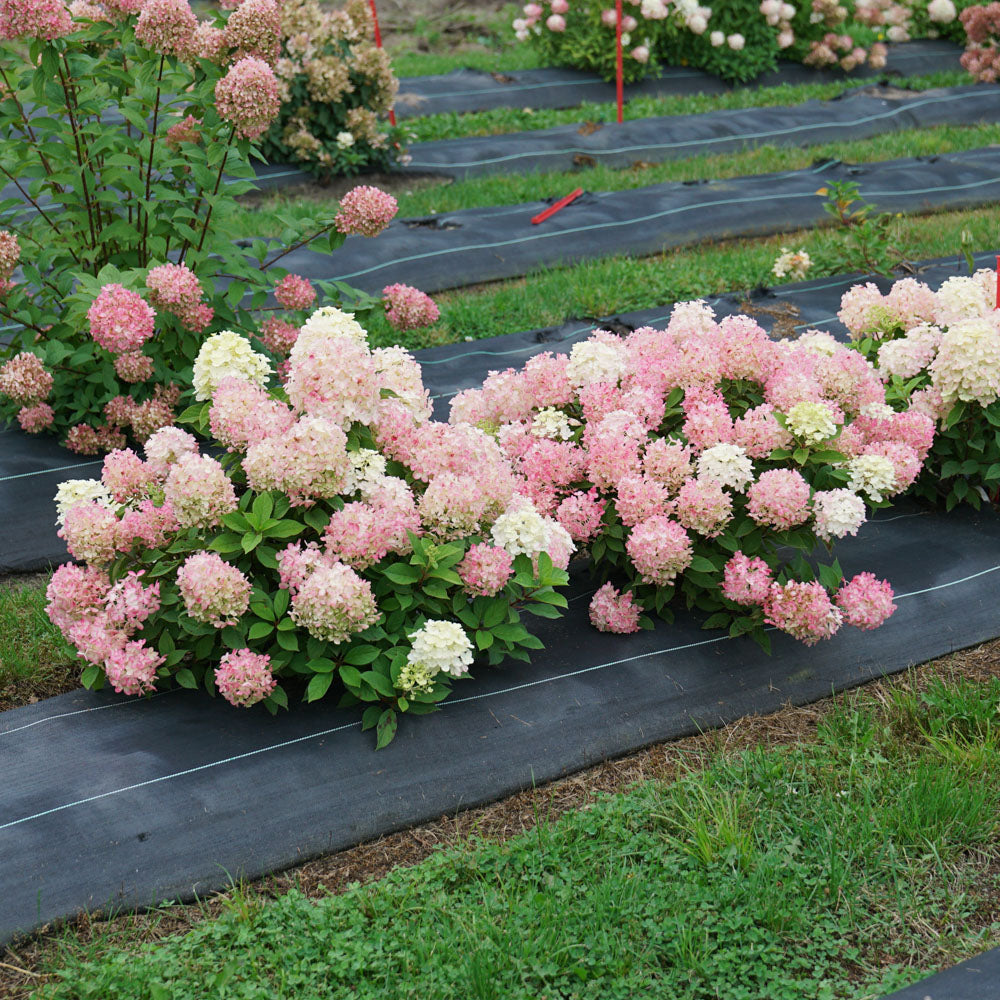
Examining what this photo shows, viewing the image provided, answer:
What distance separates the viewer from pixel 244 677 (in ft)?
8.07

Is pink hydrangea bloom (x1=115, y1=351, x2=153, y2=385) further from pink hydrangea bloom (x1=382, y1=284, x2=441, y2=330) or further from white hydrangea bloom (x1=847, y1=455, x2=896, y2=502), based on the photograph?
white hydrangea bloom (x1=847, y1=455, x2=896, y2=502)

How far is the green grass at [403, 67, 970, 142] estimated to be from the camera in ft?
29.4

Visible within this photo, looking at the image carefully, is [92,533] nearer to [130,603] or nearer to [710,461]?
[130,603]

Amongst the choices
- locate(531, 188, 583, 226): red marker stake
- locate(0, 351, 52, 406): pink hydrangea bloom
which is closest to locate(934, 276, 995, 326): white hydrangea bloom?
locate(0, 351, 52, 406): pink hydrangea bloom

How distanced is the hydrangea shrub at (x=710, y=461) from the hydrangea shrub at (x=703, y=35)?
8.29 metres

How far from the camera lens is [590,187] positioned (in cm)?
722

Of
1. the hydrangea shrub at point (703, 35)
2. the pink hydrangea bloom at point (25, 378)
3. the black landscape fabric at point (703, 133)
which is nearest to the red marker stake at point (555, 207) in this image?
the black landscape fabric at point (703, 133)

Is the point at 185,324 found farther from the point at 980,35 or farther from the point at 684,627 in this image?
the point at 980,35

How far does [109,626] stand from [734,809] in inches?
58.0

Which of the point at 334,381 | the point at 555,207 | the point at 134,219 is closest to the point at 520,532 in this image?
the point at 334,381

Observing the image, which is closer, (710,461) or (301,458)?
(301,458)

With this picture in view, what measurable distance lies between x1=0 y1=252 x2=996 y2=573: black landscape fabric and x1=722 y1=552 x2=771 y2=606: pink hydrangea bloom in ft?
5.57

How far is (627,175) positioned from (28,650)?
5.71 m

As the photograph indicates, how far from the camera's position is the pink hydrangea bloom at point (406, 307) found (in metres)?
3.96
